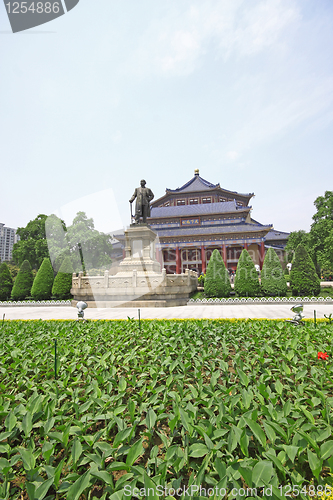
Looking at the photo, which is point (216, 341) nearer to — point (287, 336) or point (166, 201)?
point (287, 336)

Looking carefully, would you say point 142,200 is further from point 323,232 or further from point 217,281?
point 323,232

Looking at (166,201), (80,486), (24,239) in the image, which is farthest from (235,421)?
(166,201)

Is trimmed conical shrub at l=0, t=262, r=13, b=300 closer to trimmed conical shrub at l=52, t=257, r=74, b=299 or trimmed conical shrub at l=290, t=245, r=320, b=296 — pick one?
trimmed conical shrub at l=52, t=257, r=74, b=299

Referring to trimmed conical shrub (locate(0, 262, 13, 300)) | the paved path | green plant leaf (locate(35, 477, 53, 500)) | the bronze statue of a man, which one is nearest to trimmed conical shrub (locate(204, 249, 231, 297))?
the paved path

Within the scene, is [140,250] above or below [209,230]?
below

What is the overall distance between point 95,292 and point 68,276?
313 inches

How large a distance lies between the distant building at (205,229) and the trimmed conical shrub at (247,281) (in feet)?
58.1

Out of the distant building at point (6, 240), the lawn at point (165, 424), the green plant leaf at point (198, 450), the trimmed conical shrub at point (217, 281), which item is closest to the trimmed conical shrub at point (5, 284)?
the trimmed conical shrub at point (217, 281)

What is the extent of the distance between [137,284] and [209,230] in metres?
25.8

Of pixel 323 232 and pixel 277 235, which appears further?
pixel 277 235

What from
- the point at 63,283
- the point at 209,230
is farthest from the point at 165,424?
the point at 209,230

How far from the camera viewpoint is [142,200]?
60.3 feet

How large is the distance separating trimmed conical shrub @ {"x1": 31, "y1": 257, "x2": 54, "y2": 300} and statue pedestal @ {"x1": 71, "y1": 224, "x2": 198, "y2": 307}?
22.2ft

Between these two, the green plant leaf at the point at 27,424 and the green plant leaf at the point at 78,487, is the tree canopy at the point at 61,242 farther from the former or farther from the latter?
the green plant leaf at the point at 78,487
